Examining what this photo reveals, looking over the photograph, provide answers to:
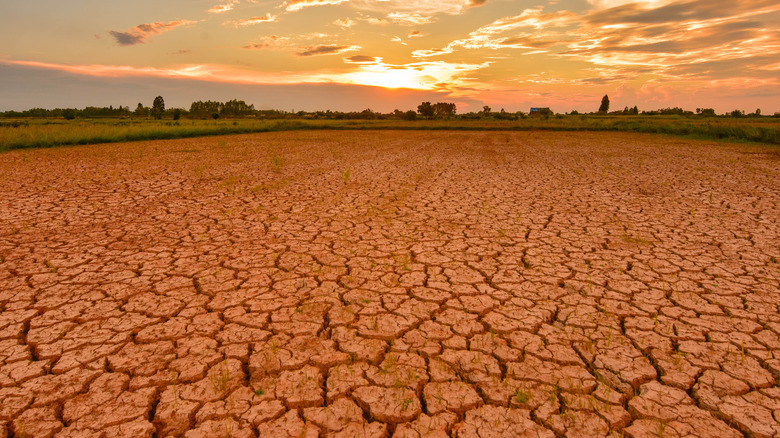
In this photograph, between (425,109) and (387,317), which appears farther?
(425,109)

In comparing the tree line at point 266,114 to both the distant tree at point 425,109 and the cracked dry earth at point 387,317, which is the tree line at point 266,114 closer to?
the distant tree at point 425,109

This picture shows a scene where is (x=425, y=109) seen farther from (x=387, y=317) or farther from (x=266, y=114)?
(x=387, y=317)

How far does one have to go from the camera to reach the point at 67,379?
240 centimetres

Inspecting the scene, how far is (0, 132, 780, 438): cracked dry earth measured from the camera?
86.0 inches

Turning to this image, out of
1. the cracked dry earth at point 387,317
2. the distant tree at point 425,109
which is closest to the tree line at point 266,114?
the distant tree at point 425,109

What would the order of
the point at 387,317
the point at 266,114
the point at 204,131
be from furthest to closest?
1. the point at 266,114
2. the point at 204,131
3. the point at 387,317

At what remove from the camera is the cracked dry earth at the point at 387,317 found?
86.0 inches

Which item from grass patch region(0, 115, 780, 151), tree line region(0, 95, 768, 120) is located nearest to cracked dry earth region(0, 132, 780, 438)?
grass patch region(0, 115, 780, 151)

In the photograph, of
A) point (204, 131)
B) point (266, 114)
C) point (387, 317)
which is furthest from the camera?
point (266, 114)

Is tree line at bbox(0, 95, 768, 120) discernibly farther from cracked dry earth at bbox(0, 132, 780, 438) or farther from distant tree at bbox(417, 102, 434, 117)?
cracked dry earth at bbox(0, 132, 780, 438)

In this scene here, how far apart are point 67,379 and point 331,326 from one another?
1.55 meters

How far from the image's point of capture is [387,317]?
3178 millimetres

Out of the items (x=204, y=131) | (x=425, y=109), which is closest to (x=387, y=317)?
(x=204, y=131)

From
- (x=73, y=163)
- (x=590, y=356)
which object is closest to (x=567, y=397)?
(x=590, y=356)
